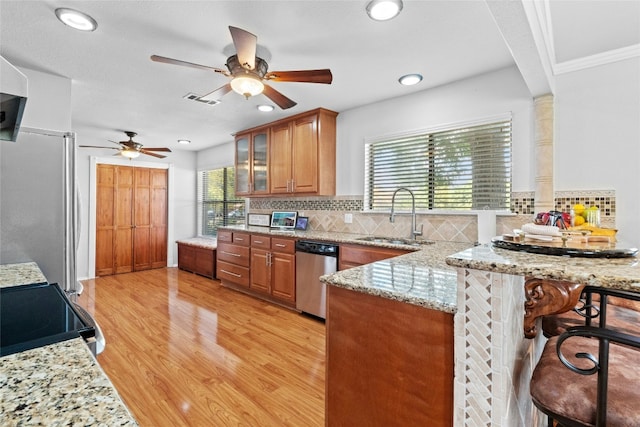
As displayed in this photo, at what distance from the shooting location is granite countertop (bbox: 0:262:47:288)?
4.16 feet

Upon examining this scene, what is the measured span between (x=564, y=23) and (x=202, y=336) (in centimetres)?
359

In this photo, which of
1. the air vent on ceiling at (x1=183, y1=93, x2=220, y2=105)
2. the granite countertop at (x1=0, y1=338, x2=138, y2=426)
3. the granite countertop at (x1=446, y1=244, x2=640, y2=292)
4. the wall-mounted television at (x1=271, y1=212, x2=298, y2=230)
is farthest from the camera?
the wall-mounted television at (x1=271, y1=212, x2=298, y2=230)

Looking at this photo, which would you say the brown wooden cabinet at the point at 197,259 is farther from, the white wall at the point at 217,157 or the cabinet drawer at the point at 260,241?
the white wall at the point at 217,157

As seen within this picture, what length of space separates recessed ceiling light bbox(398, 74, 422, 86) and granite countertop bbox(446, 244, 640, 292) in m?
2.26

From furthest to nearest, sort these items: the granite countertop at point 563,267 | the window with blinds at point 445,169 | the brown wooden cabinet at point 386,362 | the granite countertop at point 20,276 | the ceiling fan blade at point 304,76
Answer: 1. the window with blinds at point 445,169
2. the ceiling fan blade at point 304,76
3. the granite countertop at point 20,276
4. the brown wooden cabinet at point 386,362
5. the granite countertop at point 563,267

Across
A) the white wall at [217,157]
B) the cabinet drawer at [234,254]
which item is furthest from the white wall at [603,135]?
the white wall at [217,157]

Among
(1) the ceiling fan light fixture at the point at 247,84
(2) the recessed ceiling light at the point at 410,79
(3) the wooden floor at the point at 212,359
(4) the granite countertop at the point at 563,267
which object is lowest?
(3) the wooden floor at the point at 212,359

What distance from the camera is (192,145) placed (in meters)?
5.86

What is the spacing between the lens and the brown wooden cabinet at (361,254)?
2.68 metres

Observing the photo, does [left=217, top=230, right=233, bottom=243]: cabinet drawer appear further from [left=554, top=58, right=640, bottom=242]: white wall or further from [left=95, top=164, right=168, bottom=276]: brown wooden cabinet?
[left=554, top=58, right=640, bottom=242]: white wall

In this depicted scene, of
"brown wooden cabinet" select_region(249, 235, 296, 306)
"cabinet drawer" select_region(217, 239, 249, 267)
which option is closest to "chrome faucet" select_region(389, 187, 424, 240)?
"brown wooden cabinet" select_region(249, 235, 296, 306)

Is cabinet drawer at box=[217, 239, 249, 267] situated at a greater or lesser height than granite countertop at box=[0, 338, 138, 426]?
lesser

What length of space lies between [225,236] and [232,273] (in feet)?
1.88

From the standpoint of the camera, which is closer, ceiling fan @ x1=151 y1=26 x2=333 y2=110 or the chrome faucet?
ceiling fan @ x1=151 y1=26 x2=333 y2=110
